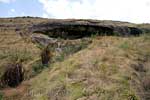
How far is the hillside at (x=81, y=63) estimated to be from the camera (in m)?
8.57

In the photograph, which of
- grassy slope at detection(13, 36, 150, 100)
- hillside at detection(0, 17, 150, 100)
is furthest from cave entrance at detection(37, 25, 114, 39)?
grassy slope at detection(13, 36, 150, 100)

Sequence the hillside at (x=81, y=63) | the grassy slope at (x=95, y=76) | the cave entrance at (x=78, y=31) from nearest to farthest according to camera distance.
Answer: the grassy slope at (x=95, y=76) < the hillside at (x=81, y=63) < the cave entrance at (x=78, y=31)

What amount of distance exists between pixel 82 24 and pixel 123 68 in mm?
6119

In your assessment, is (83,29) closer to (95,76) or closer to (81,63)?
(81,63)

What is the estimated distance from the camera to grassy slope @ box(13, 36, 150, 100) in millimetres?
8250

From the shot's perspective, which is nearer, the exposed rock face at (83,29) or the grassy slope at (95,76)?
the grassy slope at (95,76)

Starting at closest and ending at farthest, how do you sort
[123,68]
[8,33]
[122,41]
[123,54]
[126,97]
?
1. [126,97]
2. [123,68]
3. [123,54]
4. [122,41]
5. [8,33]

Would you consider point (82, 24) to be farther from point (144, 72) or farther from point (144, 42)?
point (144, 72)

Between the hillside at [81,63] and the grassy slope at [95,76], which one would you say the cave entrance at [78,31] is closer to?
the hillside at [81,63]

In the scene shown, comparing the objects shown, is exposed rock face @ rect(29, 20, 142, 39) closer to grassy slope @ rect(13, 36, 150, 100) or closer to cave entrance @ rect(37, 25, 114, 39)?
cave entrance @ rect(37, 25, 114, 39)

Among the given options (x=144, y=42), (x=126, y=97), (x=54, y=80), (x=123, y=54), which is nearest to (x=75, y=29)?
(x=144, y=42)

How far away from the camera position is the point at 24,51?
14953 millimetres

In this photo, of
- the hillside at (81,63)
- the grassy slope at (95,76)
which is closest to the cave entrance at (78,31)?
the hillside at (81,63)

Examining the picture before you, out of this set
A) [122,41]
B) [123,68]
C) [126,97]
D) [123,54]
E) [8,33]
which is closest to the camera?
[126,97]
